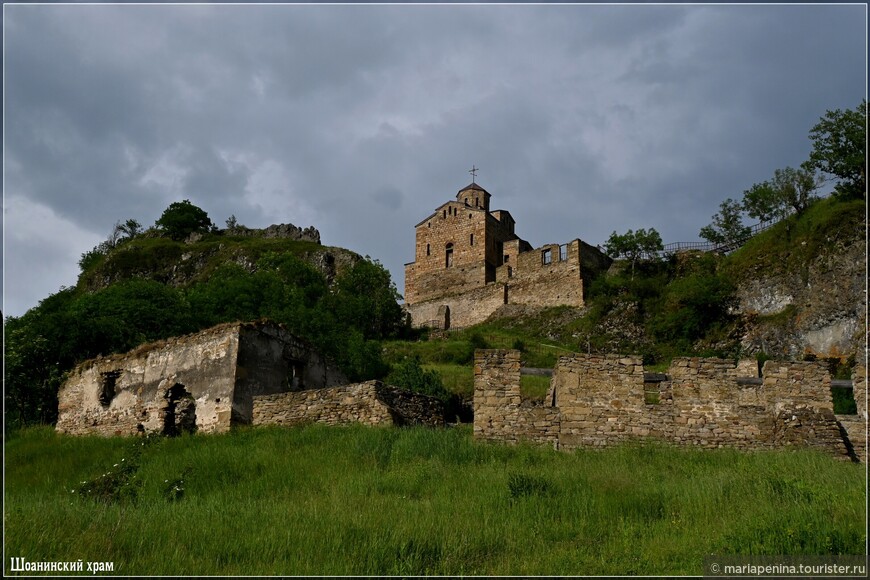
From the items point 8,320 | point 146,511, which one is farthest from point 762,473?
point 8,320

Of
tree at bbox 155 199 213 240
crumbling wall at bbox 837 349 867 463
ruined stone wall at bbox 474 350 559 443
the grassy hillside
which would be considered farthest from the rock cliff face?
tree at bbox 155 199 213 240

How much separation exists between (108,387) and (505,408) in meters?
12.6

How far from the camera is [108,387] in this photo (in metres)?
24.0

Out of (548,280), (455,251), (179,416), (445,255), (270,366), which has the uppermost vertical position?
(455,251)

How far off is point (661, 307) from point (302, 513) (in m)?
42.9

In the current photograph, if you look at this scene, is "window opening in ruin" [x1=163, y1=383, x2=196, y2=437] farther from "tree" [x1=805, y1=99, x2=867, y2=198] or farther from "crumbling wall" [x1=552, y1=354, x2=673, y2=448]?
"tree" [x1=805, y1=99, x2=867, y2=198]

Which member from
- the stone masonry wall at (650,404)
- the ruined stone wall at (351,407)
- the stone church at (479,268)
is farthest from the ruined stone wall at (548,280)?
the stone masonry wall at (650,404)

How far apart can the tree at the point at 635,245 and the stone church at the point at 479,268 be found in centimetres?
161

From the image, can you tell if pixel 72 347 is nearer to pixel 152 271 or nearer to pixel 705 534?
pixel 705 534

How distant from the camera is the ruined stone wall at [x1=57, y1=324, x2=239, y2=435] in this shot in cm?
2139

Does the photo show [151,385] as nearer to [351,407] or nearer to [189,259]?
[351,407]

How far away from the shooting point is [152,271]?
81438 mm

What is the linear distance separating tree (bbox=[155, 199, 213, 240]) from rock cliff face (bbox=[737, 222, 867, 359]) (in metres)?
67.0

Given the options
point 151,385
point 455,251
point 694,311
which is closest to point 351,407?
point 151,385
